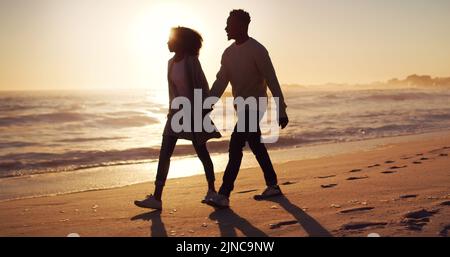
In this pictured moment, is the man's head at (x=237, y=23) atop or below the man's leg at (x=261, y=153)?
atop

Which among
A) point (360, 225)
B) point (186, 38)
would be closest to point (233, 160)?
point (186, 38)

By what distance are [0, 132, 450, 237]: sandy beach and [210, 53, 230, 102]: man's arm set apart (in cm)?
116

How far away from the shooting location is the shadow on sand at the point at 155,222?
4.27 meters

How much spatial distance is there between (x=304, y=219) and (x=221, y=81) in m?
1.72

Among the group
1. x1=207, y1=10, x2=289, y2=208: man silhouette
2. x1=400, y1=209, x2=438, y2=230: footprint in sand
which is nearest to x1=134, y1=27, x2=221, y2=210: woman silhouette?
→ x1=207, y1=10, x2=289, y2=208: man silhouette

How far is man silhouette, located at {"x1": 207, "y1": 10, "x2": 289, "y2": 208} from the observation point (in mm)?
5055

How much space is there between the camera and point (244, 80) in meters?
5.15

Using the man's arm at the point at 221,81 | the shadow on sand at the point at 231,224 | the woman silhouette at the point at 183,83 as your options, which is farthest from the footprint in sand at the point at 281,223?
the man's arm at the point at 221,81

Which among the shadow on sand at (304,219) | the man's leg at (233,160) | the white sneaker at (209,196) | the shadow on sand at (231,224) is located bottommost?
the shadow on sand at (231,224)

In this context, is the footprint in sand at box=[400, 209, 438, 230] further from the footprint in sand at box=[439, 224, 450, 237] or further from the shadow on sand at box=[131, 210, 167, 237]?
the shadow on sand at box=[131, 210, 167, 237]

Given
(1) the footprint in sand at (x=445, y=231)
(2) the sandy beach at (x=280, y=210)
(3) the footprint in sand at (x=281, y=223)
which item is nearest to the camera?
(1) the footprint in sand at (x=445, y=231)

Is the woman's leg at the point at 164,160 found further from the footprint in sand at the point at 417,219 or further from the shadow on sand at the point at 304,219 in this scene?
the footprint in sand at the point at 417,219

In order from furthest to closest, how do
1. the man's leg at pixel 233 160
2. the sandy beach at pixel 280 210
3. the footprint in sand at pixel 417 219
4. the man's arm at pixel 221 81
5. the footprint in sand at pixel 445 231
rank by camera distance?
the man's arm at pixel 221 81 < the man's leg at pixel 233 160 < the sandy beach at pixel 280 210 < the footprint in sand at pixel 417 219 < the footprint in sand at pixel 445 231
